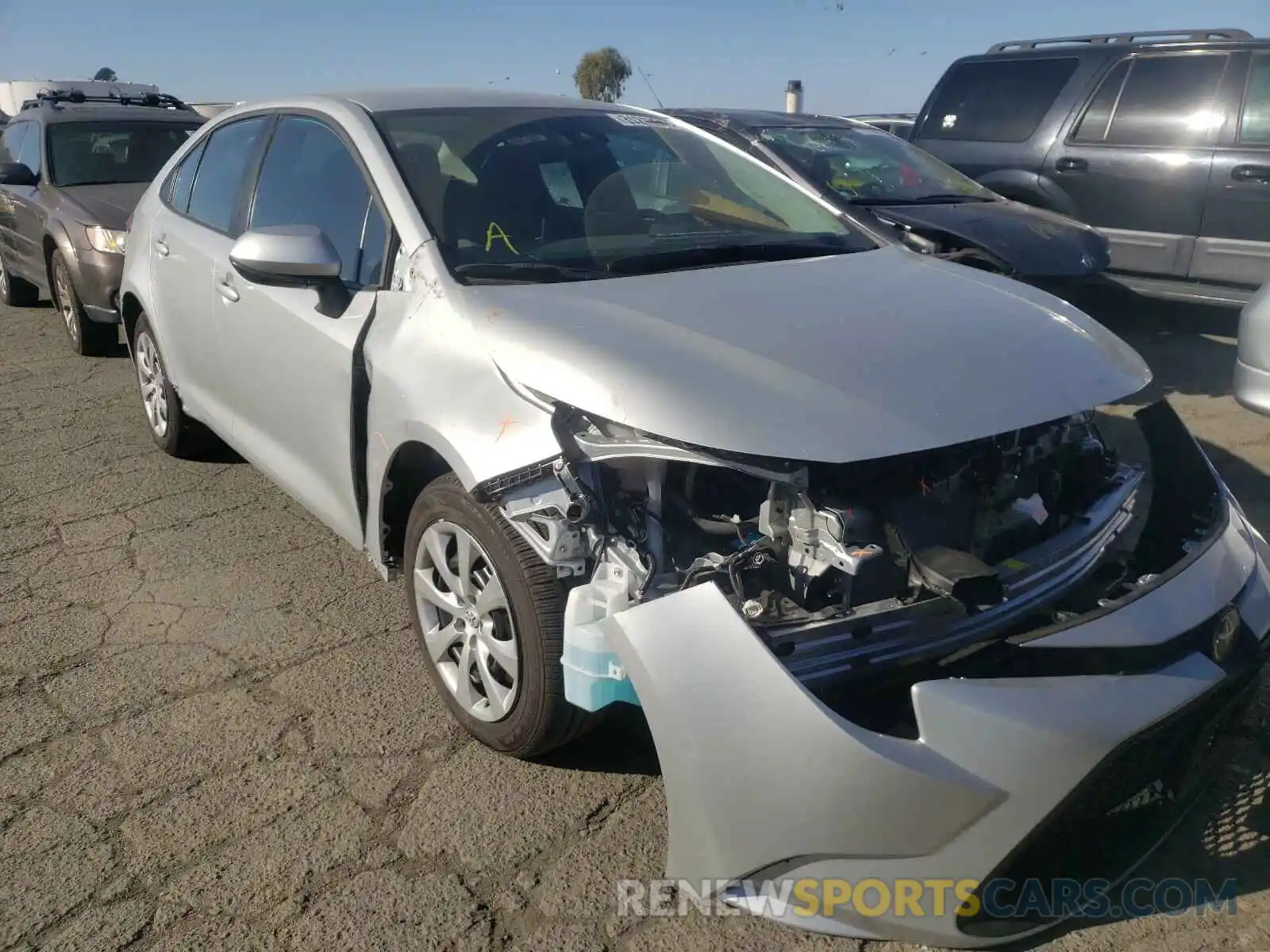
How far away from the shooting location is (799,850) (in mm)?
1943

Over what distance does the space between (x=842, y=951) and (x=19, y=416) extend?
216 inches

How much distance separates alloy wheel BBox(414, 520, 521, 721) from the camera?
2555mm

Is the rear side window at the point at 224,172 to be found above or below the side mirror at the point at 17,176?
above

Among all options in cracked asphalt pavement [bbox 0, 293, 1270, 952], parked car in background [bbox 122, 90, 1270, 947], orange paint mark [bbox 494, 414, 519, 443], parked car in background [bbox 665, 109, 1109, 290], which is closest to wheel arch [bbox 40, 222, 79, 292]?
cracked asphalt pavement [bbox 0, 293, 1270, 952]

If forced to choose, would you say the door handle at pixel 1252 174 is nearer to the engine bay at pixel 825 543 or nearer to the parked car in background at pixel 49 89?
the engine bay at pixel 825 543

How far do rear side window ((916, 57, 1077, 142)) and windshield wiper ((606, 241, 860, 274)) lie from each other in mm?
5265

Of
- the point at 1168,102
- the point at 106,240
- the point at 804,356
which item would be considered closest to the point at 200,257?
the point at 804,356

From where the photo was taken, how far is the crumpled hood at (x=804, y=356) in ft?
6.98

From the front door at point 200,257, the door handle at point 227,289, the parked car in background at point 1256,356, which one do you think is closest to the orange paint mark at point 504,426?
the door handle at point 227,289

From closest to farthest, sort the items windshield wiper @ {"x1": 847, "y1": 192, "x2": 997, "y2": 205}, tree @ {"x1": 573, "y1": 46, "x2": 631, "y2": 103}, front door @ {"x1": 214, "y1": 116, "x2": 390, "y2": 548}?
front door @ {"x1": 214, "y1": 116, "x2": 390, "y2": 548} < windshield wiper @ {"x1": 847, "y1": 192, "x2": 997, "y2": 205} < tree @ {"x1": 573, "y1": 46, "x2": 631, "y2": 103}

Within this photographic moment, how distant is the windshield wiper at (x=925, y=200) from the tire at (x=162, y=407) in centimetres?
389

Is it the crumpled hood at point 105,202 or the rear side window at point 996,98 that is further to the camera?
the rear side window at point 996,98

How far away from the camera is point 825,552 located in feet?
7.11

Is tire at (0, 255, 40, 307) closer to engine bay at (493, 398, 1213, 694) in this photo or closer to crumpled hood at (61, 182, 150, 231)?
crumpled hood at (61, 182, 150, 231)
